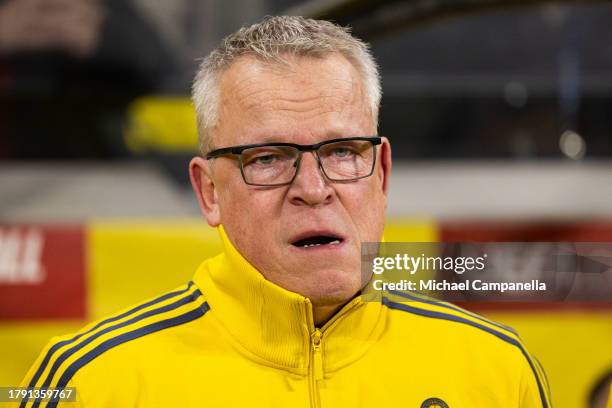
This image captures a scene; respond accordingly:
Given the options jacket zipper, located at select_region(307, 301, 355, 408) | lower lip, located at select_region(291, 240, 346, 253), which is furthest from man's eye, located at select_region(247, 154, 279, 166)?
jacket zipper, located at select_region(307, 301, 355, 408)

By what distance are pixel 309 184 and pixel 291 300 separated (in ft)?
0.46

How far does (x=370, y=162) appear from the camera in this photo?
97 centimetres

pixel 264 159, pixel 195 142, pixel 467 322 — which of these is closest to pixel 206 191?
pixel 264 159

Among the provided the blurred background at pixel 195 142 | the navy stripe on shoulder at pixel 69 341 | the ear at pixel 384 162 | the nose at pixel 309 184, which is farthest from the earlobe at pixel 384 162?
the navy stripe on shoulder at pixel 69 341

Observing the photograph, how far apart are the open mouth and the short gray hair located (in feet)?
0.53

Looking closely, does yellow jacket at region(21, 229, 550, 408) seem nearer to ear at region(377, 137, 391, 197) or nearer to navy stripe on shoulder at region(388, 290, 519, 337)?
navy stripe on shoulder at region(388, 290, 519, 337)

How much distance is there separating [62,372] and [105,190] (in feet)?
4.52

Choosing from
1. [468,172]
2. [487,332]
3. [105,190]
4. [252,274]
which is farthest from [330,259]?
[468,172]

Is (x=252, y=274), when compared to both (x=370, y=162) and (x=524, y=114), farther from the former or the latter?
(x=524, y=114)

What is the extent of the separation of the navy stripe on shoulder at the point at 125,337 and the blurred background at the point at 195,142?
40 cm

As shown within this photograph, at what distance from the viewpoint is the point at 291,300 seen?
971 mm

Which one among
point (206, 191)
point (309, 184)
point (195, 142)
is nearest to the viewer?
point (309, 184)

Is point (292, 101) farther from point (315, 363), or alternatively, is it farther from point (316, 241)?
point (315, 363)

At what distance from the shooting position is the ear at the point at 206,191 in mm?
1022
